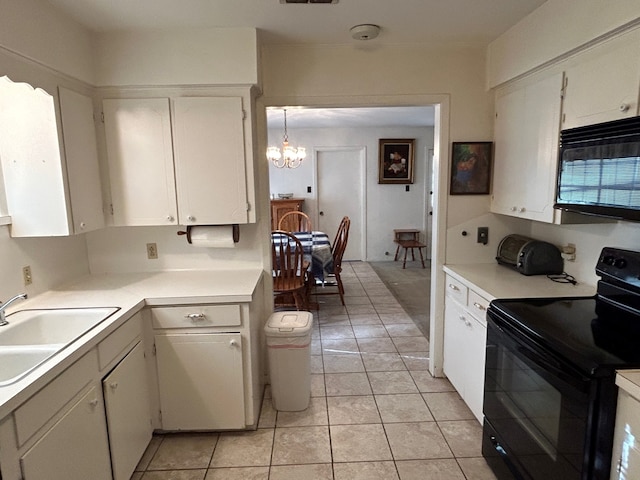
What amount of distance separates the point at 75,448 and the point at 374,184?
19.4ft

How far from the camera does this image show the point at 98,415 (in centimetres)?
159

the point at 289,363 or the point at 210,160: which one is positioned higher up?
the point at 210,160

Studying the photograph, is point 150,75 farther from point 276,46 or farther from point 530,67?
point 530,67

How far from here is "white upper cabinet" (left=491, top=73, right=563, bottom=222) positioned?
6.44 feet

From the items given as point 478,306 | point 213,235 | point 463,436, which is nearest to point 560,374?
point 478,306

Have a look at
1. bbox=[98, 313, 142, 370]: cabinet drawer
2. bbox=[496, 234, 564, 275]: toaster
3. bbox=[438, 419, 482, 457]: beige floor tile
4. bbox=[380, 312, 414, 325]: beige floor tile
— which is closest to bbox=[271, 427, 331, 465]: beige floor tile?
bbox=[438, 419, 482, 457]: beige floor tile

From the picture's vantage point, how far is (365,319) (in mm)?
4062

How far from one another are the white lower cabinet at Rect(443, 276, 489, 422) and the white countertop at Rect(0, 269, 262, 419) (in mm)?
1260

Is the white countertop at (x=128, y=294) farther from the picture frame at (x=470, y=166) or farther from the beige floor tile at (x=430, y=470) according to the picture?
the picture frame at (x=470, y=166)

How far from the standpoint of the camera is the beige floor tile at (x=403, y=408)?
2.37 m

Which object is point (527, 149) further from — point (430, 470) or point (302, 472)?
point (302, 472)

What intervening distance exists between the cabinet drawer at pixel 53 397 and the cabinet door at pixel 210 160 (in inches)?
40.5

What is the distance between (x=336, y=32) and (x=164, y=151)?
1229 millimetres

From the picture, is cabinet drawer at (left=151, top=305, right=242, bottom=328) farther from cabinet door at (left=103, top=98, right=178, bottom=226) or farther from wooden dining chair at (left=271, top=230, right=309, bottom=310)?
wooden dining chair at (left=271, top=230, right=309, bottom=310)
